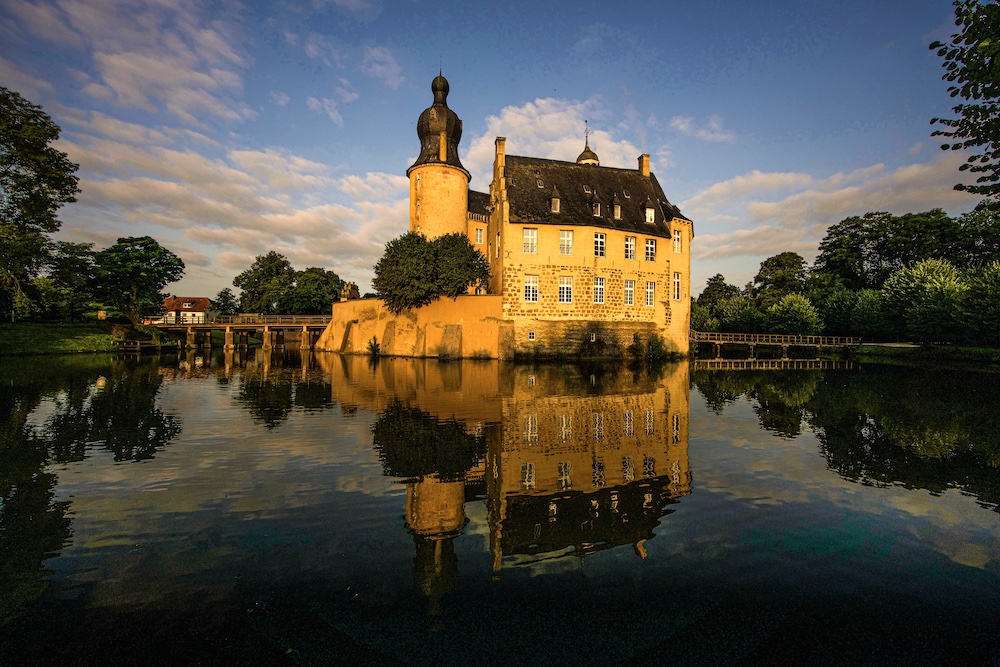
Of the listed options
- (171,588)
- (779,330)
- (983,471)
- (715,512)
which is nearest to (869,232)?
(779,330)

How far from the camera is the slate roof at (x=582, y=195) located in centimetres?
3644

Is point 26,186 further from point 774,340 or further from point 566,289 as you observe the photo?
point 774,340

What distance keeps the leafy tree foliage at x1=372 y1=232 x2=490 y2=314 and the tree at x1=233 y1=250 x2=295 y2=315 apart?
36.6 meters

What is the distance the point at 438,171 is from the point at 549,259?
13039mm

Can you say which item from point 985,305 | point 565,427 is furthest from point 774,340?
point 565,427

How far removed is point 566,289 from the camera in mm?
36469

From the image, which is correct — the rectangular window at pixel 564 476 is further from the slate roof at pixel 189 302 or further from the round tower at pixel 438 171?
the slate roof at pixel 189 302

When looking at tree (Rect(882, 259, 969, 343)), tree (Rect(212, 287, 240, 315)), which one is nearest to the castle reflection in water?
tree (Rect(882, 259, 969, 343))

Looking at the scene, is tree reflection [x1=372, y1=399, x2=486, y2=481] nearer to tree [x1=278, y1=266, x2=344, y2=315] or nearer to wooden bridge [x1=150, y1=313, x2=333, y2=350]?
wooden bridge [x1=150, y1=313, x2=333, y2=350]

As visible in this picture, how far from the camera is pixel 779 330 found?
51344 mm

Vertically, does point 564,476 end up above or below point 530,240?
below

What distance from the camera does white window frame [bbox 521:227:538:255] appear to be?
117 ft

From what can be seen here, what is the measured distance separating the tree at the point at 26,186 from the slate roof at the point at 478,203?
105ft

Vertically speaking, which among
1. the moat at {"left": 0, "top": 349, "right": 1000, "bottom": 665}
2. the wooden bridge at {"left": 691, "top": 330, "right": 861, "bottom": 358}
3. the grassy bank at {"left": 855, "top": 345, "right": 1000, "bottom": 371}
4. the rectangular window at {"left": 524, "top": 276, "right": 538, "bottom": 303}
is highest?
the rectangular window at {"left": 524, "top": 276, "right": 538, "bottom": 303}
